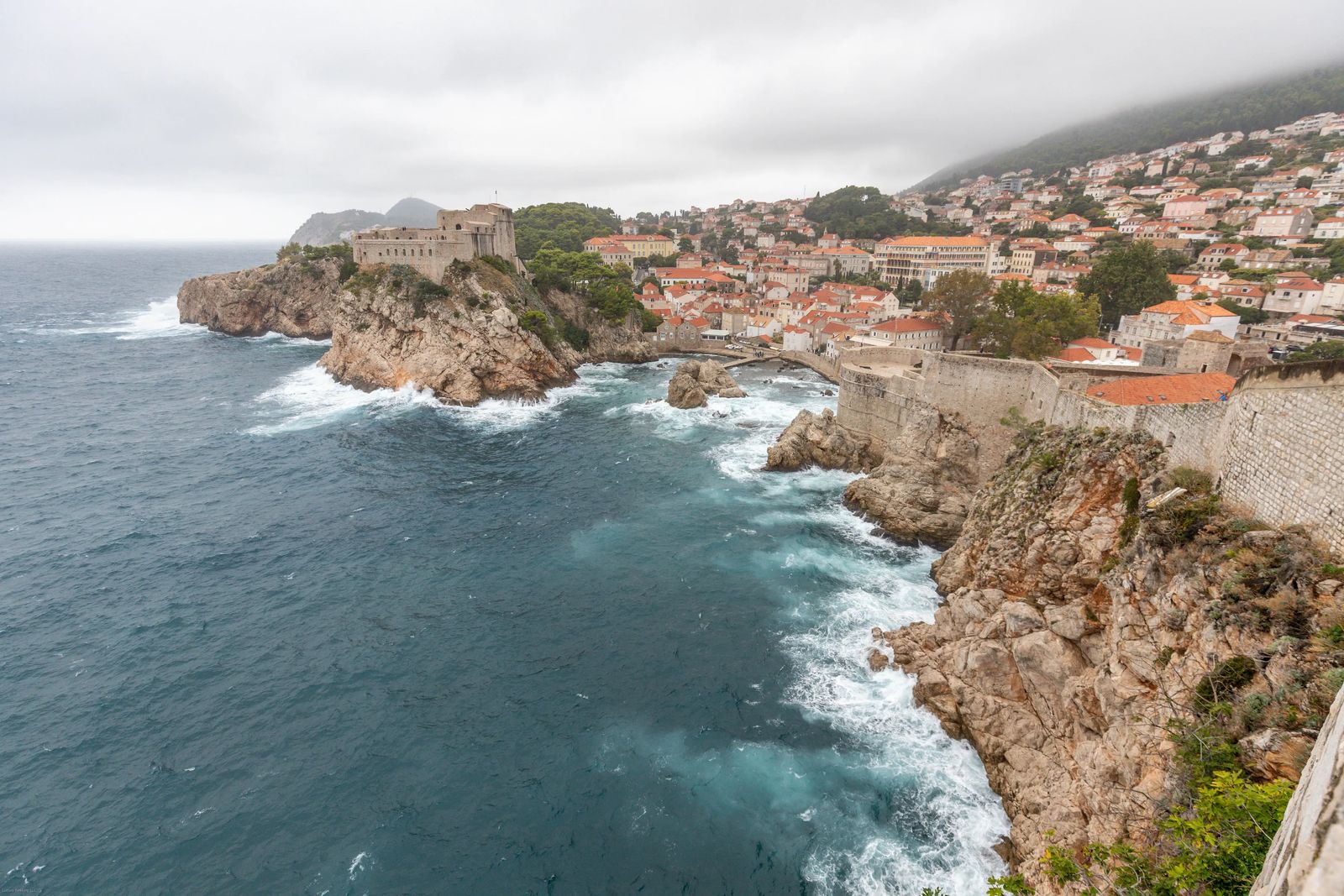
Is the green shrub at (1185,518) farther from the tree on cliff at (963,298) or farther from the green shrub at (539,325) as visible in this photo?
the green shrub at (539,325)

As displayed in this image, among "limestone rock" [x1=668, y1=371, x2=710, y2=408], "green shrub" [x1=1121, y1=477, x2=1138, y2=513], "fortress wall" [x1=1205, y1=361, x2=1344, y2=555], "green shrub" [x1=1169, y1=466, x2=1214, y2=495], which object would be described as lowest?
"limestone rock" [x1=668, y1=371, x2=710, y2=408]

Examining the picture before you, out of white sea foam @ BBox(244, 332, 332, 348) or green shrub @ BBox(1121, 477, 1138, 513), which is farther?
white sea foam @ BBox(244, 332, 332, 348)

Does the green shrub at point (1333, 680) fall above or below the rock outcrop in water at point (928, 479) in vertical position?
above

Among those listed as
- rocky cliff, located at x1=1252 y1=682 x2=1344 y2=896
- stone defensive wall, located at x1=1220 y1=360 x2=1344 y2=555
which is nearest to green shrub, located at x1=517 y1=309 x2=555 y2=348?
stone defensive wall, located at x1=1220 y1=360 x2=1344 y2=555

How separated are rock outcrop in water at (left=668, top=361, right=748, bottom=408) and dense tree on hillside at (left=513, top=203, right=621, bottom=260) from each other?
5003cm

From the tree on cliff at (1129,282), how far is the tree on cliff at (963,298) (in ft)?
37.5

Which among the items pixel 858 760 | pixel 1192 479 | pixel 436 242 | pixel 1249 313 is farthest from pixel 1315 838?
pixel 1249 313

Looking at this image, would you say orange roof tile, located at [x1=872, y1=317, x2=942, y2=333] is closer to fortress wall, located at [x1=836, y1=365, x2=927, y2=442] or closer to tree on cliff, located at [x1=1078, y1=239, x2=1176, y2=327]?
tree on cliff, located at [x1=1078, y1=239, x2=1176, y2=327]

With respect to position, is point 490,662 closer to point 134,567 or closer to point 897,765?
point 897,765

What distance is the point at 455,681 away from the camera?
23109 millimetres

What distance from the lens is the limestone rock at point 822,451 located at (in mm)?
41906

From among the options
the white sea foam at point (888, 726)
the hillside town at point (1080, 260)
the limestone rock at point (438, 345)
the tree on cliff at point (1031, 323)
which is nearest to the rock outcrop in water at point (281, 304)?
the limestone rock at point (438, 345)

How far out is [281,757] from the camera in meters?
19.7

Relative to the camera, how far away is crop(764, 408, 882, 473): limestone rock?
4191 cm
